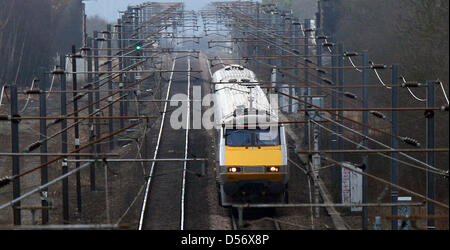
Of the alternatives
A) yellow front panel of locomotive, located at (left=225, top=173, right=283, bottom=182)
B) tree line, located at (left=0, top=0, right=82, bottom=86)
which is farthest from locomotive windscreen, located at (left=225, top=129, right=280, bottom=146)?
tree line, located at (left=0, top=0, right=82, bottom=86)

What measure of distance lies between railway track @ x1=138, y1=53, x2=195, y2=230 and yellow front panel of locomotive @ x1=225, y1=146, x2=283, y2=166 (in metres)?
2.26

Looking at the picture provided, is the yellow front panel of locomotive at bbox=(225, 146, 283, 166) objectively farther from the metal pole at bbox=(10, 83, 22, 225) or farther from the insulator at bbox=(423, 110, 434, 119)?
the metal pole at bbox=(10, 83, 22, 225)

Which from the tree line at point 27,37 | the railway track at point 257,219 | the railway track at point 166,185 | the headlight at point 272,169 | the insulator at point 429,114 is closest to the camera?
the insulator at point 429,114

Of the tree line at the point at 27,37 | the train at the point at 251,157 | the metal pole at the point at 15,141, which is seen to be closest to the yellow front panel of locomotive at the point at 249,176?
the train at the point at 251,157

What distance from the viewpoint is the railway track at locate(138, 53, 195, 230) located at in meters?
24.1

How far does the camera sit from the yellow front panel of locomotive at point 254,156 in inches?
848

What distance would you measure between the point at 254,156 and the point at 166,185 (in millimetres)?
7930

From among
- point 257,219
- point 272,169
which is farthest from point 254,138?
point 257,219

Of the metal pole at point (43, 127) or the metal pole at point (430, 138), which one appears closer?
the metal pole at point (430, 138)

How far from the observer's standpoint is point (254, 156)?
21.7 meters

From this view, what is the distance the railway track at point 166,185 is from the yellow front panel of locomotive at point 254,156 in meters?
2.26

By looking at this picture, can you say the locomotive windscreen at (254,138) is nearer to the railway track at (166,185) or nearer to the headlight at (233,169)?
the headlight at (233,169)

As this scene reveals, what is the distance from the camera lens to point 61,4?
69875 millimetres
